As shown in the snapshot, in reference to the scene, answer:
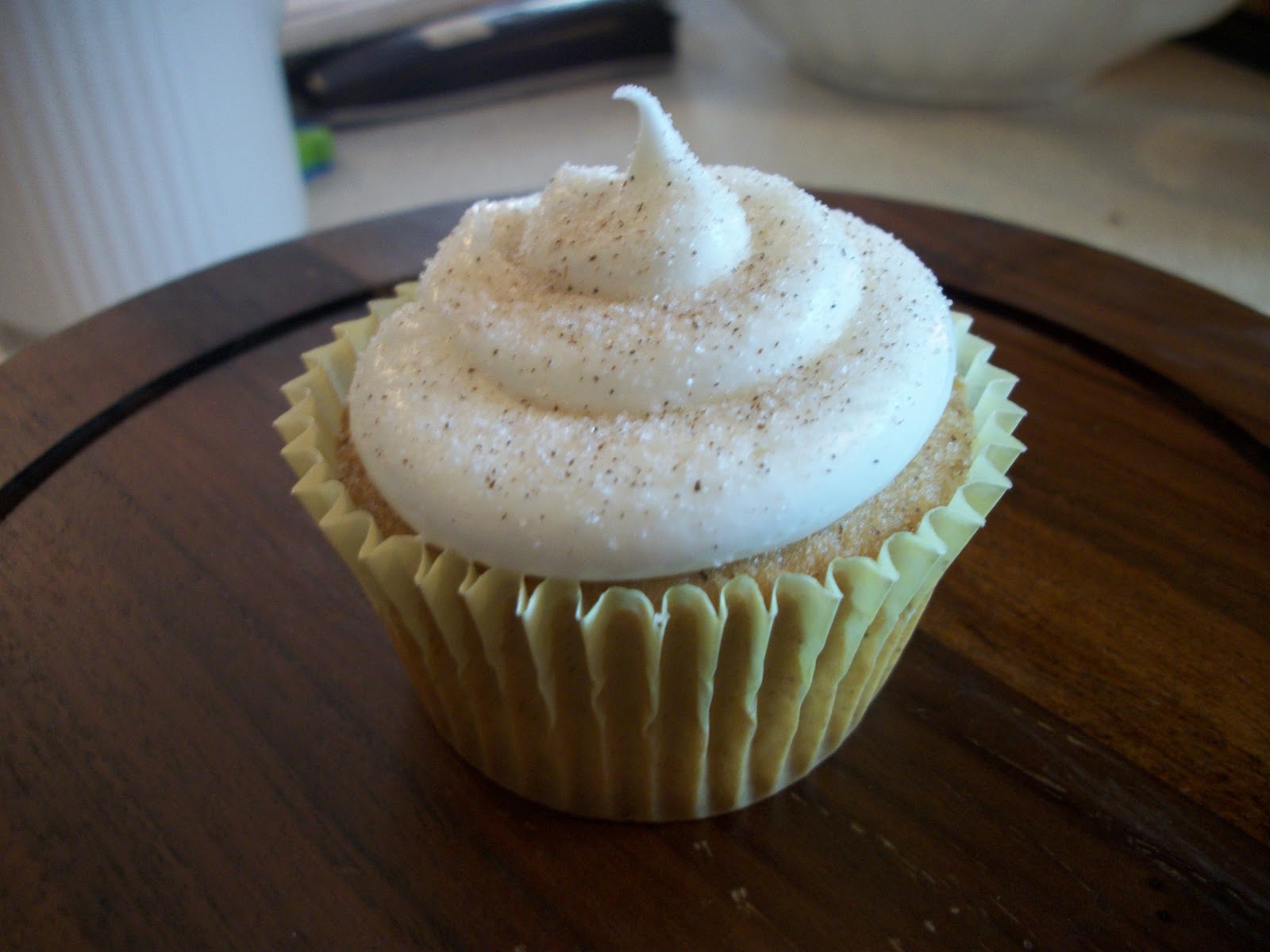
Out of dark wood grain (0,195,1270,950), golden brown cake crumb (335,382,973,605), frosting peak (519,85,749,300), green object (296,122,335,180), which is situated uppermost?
frosting peak (519,85,749,300)

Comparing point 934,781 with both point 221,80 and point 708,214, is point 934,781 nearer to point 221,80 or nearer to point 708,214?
point 708,214

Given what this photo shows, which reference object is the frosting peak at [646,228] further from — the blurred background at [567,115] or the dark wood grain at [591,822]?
the blurred background at [567,115]

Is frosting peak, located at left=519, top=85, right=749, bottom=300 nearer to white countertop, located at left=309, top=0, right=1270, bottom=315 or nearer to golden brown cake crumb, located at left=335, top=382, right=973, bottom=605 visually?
golden brown cake crumb, located at left=335, top=382, right=973, bottom=605

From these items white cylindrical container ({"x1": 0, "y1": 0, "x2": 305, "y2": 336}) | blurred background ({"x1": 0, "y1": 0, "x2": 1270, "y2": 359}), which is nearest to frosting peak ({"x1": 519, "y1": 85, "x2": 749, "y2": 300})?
blurred background ({"x1": 0, "y1": 0, "x2": 1270, "y2": 359})

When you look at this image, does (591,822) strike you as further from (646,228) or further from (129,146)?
(129,146)

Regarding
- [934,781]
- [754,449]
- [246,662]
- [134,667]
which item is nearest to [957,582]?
[934,781]

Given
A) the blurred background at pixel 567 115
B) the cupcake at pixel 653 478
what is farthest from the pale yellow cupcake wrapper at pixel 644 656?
the blurred background at pixel 567 115

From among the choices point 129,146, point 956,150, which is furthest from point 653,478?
point 956,150
